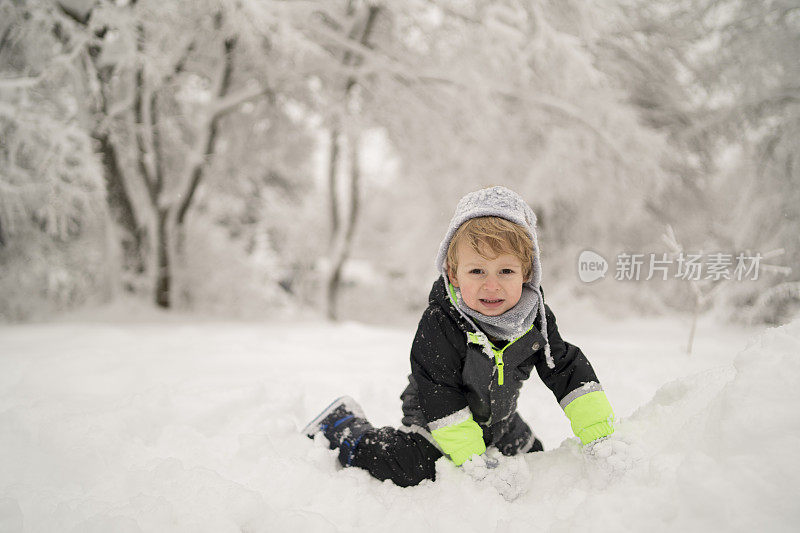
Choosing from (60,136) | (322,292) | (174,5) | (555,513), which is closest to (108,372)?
(555,513)

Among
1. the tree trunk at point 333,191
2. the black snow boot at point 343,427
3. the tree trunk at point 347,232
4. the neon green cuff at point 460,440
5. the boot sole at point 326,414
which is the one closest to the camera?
the neon green cuff at point 460,440

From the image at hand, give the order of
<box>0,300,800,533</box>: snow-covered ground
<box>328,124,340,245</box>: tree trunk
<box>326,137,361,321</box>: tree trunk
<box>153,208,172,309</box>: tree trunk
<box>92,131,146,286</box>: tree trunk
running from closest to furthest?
<box>0,300,800,533</box>: snow-covered ground
<box>92,131,146,286</box>: tree trunk
<box>153,208,172,309</box>: tree trunk
<box>328,124,340,245</box>: tree trunk
<box>326,137,361,321</box>: tree trunk

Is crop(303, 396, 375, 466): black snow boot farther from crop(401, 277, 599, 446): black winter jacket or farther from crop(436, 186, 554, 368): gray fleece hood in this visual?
crop(436, 186, 554, 368): gray fleece hood

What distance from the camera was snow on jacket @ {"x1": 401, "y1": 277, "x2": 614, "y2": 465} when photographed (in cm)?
157

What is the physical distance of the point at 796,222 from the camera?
6.02 meters

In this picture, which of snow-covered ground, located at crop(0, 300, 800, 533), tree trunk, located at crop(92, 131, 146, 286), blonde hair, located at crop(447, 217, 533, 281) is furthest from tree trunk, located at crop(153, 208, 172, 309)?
blonde hair, located at crop(447, 217, 533, 281)

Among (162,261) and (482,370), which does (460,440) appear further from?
(162,261)

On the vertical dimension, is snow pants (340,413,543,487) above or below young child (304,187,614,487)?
below

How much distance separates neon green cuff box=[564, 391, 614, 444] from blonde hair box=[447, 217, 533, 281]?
1.64ft

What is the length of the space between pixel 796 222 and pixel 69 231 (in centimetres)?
956

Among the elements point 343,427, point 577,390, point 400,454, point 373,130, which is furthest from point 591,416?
point 373,130

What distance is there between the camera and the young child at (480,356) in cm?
158

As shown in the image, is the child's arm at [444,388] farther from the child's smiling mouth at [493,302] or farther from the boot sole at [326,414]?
the boot sole at [326,414]

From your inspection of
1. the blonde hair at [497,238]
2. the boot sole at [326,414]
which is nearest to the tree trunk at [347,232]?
the boot sole at [326,414]
